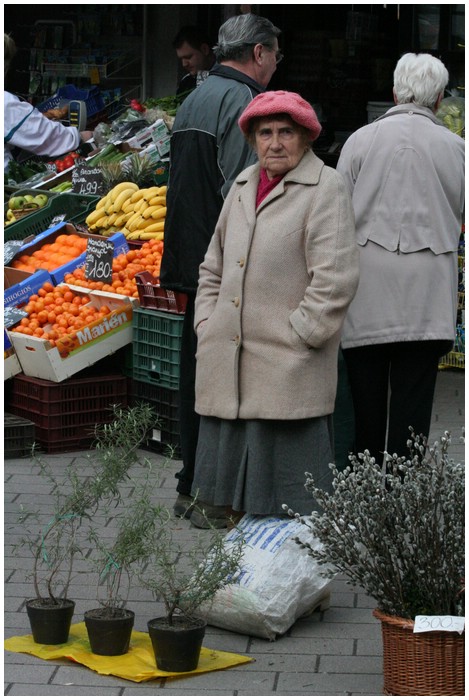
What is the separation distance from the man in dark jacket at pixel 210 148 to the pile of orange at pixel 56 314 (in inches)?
60.4

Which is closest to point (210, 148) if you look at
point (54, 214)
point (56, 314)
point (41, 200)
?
point (56, 314)

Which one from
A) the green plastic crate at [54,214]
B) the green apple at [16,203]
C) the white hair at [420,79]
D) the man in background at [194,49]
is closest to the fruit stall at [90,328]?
the green plastic crate at [54,214]

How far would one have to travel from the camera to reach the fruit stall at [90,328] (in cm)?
712

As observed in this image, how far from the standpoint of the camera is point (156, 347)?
280 inches

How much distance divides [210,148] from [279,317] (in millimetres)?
1302

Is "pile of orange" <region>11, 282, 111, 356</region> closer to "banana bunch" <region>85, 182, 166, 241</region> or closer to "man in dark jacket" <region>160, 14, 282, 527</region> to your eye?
"banana bunch" <region>85, 182, 166, 241</region>

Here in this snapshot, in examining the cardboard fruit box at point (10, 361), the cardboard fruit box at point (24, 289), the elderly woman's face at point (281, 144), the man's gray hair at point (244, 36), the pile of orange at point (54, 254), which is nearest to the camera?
the elderly woman's face at point (281, 144)

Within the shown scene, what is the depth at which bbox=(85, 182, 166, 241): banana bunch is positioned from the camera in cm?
852

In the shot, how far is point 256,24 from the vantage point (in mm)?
5535

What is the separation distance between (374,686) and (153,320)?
338 centimetres

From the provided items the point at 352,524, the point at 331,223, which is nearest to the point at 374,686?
the point at 352,524

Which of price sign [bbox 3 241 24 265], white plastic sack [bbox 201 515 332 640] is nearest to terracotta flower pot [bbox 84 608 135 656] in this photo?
white plastic sack [bbox 201 515 332 640]

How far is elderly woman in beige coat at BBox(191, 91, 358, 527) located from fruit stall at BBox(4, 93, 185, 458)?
1.53 metres

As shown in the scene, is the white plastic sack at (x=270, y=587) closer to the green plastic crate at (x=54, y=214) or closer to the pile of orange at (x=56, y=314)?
the pile of orange at (x=56, y=314)
